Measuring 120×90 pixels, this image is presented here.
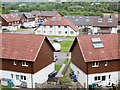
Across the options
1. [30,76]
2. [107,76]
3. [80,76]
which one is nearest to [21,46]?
[30,76]

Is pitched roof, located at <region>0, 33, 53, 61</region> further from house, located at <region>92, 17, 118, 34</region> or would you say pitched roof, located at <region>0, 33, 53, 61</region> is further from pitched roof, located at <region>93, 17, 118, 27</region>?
pitched roof, located at <region>93, 17, 118, 27</region>

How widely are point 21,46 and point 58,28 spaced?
3432 cm

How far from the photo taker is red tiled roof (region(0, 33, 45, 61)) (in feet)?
73.4

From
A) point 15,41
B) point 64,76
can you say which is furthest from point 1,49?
point 64,76

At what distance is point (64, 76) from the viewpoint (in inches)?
997

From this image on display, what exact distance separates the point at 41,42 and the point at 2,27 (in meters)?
48.1

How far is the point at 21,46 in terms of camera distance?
77.0 feet

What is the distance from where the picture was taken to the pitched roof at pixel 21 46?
22352 millimetres

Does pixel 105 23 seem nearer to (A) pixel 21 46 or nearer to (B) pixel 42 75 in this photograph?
(B) pixel 42 75

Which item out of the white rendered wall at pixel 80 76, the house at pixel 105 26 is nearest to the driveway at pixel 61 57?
the white rendered wall at pixel 80 76

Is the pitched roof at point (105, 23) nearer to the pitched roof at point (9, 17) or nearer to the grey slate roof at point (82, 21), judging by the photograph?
the grey slate roof at point (82, 21)

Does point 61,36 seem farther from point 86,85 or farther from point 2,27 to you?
point 86,85

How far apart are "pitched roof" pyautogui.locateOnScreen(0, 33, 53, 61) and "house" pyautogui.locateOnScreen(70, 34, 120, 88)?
4881 mm

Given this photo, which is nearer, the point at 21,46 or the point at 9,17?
the point at 21,46
